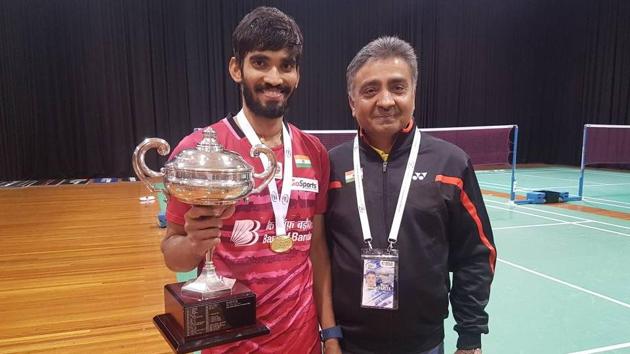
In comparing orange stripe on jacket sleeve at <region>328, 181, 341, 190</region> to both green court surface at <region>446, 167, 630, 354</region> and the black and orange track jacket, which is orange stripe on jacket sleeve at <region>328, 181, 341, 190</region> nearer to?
the black and orange track jacket

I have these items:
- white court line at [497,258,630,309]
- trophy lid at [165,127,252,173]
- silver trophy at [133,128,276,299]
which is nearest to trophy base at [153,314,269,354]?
silver trophy at [133,128,276,299]

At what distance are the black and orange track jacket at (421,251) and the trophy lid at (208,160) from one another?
50 cm

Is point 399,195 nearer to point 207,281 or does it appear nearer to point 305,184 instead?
point 305,184

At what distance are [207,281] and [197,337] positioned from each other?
147 millimetres

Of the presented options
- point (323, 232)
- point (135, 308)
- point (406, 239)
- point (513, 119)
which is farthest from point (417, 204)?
point (513, 119)

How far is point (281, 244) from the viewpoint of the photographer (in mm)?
1413

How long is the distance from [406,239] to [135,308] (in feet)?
8.49

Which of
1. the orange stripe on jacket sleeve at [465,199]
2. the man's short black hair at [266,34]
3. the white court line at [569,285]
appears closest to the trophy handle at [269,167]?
the man's short black hair at [266,34]

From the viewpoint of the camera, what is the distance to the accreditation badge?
57.2 inches

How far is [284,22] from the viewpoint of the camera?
54.8 inches

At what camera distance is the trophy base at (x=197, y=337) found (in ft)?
3.74

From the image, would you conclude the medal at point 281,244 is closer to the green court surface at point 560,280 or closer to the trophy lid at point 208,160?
the trophy lid at point 208,160

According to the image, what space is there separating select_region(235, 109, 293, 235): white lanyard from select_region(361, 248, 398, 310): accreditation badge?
1.00 feet

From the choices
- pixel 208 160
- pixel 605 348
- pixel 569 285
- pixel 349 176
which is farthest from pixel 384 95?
pixel 569 285
